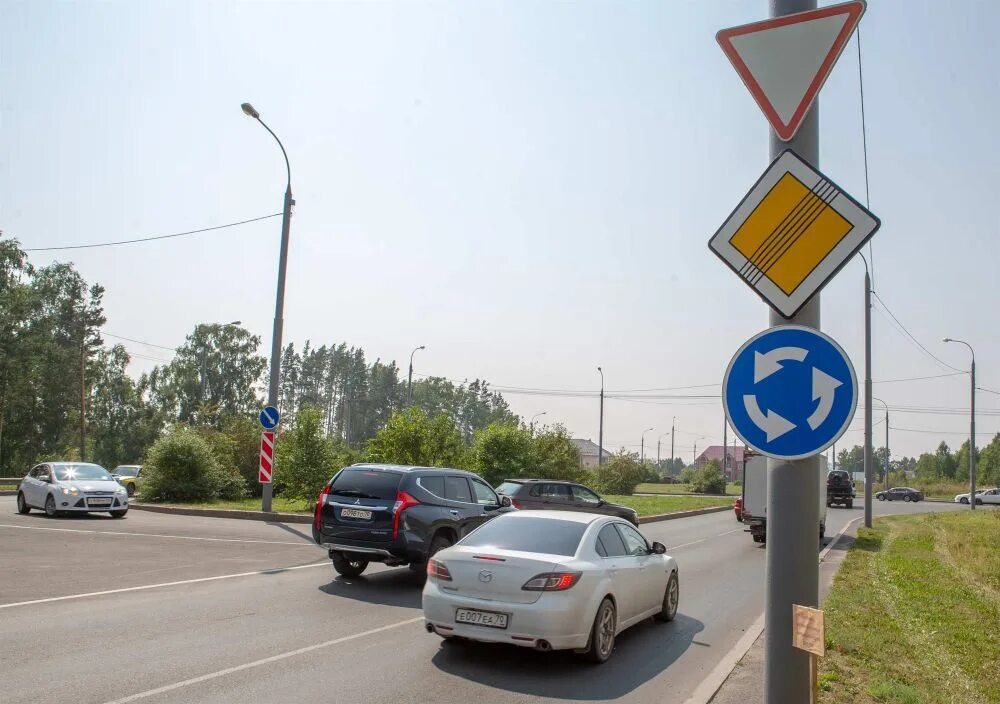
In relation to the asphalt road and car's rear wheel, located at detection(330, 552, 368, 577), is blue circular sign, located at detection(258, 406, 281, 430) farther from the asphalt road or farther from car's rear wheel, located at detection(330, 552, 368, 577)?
car's rear wheel, located at detection(330, 552, 368, 577)

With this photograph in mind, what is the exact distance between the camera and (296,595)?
34.9ft

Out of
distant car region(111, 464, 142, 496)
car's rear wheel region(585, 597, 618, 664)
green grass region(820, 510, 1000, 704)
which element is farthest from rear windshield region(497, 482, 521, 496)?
distant car region(111, 464, 142, 496)

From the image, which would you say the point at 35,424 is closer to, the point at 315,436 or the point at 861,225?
the point at 315,436

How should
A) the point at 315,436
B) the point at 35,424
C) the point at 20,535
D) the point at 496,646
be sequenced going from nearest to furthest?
the point at 496,646
the point at 20,535
the point at 315,436
the point at 35,424

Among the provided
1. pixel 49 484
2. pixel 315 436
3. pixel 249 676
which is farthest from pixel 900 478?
pixel 249 676

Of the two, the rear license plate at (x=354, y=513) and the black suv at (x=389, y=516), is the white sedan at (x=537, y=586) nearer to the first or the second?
the black suv at (x=389, y=516)

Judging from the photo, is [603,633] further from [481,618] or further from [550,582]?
[481,618]

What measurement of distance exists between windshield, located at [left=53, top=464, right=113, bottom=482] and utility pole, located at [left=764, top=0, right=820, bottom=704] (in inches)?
897

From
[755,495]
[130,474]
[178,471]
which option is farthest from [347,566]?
[130,474]

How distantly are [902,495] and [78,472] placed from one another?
236 feet

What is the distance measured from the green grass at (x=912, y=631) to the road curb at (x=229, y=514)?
44.7 ft

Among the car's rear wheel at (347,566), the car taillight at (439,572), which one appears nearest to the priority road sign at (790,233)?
the car taillight at (439,572)

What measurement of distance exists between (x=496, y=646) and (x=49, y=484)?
732 inches

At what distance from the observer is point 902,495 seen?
243 ft
